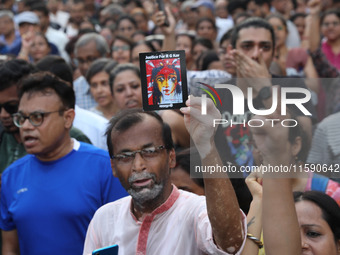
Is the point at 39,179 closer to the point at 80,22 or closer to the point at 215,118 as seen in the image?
the point at 215,118

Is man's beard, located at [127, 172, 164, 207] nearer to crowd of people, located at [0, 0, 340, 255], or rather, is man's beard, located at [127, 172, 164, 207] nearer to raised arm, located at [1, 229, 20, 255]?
crowd of people, located at [0, 0, 340, 255]

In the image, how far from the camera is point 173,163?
3.00 metres

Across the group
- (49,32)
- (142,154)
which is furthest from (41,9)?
(142,154)

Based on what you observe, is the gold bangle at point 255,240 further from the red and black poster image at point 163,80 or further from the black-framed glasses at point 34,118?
the black-framed glasses at point 34,118

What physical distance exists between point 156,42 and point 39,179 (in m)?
4.46

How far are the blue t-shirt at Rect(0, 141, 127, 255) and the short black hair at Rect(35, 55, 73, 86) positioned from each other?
1388 mm

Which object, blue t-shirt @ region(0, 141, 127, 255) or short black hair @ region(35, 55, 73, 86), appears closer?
blue t-shirt @ region(0, 141, 127, 255)

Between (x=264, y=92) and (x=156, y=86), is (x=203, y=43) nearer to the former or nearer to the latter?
(x=264, y=92)

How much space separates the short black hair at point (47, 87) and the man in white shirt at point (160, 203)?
87 centimetres

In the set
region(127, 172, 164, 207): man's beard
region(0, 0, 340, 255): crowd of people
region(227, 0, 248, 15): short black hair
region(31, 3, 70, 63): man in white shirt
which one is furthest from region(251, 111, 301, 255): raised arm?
region(227, 0, 248, 15): short black hair

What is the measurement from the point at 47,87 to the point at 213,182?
1779 millimetres

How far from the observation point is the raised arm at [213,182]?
2.41 meters

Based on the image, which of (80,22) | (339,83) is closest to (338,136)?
(339,83)

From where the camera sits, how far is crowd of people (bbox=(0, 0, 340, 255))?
2.42 metres
